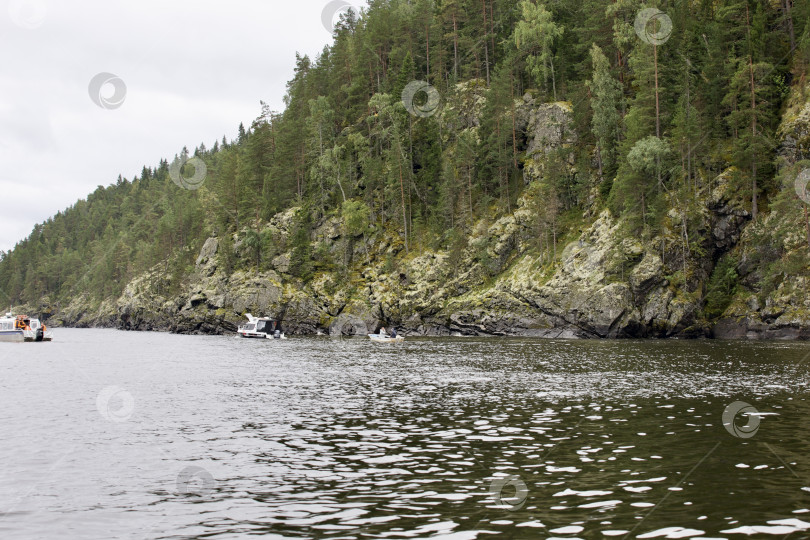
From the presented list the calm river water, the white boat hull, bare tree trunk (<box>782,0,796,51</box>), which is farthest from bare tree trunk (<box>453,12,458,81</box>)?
the calm river water

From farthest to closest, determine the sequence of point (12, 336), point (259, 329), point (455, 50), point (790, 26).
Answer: point (455, 50)
point (259, 329)
point (12, 336)
point (790, 26)

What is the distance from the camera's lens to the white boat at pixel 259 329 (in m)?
89.7

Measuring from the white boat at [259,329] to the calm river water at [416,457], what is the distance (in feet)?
185

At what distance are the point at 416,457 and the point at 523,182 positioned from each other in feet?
273

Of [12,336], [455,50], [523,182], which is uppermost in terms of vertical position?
[455,50]

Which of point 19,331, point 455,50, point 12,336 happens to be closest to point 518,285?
point 455,50

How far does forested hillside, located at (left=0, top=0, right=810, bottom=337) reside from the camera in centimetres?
6469

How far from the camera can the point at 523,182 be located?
307 ft

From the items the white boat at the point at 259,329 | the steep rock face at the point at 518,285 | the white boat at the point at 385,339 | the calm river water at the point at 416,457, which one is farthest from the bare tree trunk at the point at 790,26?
the white boat at the point at 259,329

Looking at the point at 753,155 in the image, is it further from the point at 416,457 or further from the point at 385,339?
the point at 416,457

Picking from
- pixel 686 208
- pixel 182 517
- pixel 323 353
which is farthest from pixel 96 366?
pixel 686 208

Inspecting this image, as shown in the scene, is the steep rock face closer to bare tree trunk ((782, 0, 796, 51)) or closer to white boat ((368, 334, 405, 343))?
bare tree trunk ((782, 0, 796, 51))

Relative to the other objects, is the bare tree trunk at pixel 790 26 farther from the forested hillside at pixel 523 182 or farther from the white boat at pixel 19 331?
the white boat at pixel 19 331

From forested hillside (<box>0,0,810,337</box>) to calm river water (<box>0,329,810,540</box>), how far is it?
37146 mm
